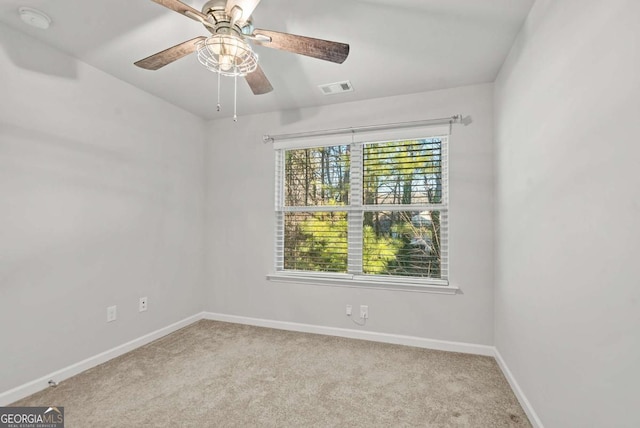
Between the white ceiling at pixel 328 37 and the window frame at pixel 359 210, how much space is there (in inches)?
18.7

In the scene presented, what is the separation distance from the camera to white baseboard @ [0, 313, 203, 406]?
2.01 metres

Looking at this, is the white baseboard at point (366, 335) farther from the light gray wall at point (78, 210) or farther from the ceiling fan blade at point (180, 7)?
the ceiling fan blade at point (180, 7)

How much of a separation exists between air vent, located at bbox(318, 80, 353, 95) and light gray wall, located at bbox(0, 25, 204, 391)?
5.58 feet

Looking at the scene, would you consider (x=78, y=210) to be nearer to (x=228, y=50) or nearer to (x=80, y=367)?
(x=80, y=367)

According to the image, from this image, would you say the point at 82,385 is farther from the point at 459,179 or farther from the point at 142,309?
the point at 459,179

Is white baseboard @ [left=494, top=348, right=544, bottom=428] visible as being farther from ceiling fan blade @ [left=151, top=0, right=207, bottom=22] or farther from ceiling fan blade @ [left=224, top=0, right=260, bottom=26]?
ceiling fan blade @ [left=151, top=0, right=207, bottom=22]

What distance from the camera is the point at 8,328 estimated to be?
2.01 metres

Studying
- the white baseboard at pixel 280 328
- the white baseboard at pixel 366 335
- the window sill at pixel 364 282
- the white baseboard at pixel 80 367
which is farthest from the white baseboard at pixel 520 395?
the white baseboard at pixel 80 367

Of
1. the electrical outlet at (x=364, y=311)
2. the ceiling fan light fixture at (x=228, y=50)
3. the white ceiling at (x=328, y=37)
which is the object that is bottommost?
the electrical outlet at (x=364, y=311)

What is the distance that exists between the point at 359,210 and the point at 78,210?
8.15 feet

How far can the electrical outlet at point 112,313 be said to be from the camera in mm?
2656

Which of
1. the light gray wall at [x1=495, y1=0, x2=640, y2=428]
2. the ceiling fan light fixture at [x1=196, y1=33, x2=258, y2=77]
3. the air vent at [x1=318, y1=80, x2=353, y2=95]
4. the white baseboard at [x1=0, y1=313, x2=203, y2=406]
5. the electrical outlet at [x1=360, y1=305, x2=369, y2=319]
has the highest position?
the air vent at [x1=318, y1=80, x2=353, y2=95]

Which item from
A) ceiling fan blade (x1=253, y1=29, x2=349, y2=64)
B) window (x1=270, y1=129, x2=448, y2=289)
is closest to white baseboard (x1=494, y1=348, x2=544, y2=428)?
window (x1=270, y1=129, x2=448, y2=289)

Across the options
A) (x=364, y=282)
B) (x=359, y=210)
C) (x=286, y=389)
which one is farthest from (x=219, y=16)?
(x=364, y=282)
